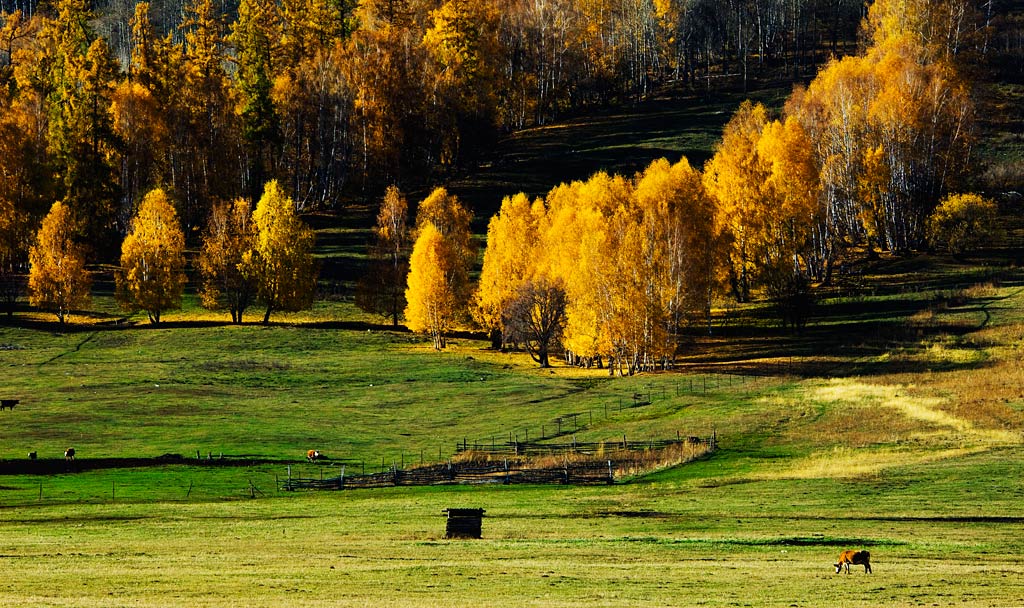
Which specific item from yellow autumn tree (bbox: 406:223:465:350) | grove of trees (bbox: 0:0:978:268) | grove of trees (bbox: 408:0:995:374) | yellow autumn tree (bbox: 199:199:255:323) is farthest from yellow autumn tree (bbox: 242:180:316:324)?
grove of trees (bbox: 0:0:978:268)

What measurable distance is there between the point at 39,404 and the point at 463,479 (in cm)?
3758

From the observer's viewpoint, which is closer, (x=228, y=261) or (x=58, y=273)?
(x=58, y=273)

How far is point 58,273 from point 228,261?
1660 centimetres

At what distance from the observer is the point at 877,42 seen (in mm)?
152875

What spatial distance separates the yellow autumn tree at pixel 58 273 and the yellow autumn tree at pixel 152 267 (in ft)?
13.0

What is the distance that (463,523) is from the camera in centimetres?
4203

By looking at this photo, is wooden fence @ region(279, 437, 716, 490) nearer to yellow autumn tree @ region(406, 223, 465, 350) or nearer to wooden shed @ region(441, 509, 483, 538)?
wooden shed @ region(441, 509, 483, 538)

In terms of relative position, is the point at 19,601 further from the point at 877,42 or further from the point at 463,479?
the point at 877,42

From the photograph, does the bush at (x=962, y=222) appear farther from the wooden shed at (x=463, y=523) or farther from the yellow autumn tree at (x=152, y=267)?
the wooden shed at (x=463, y=523)

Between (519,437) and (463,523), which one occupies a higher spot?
(519,437)

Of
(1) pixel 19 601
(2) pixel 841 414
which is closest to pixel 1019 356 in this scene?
(2) pixel 841 414

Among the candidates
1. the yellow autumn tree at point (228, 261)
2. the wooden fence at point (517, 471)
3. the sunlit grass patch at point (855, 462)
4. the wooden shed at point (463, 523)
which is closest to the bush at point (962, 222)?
the wooden fence at point (517, 471)

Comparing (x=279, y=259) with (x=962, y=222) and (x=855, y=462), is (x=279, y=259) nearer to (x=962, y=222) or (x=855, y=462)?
(x=962, y=222)

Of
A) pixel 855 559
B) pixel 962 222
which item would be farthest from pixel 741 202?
pixel 855 559
